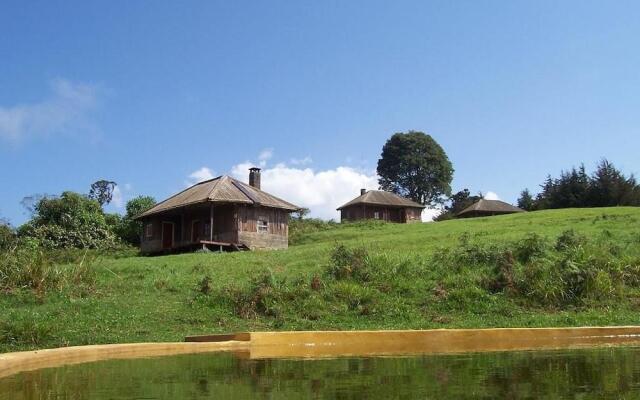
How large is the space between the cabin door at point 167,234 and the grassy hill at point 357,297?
18015 millimetres

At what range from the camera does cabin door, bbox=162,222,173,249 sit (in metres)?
37.0

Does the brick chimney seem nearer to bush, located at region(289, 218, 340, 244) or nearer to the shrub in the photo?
bush, located at region(289, 218, 340, 244)

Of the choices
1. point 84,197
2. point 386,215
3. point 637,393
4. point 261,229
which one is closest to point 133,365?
point 637,393

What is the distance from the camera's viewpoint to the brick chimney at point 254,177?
38719 mm

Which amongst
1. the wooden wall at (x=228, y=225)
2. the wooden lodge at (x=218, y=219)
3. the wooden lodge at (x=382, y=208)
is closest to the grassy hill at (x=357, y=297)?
the wooden lodge at (x=218, y=219)

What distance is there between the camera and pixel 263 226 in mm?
34500

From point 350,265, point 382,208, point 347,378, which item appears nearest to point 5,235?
point 350,265

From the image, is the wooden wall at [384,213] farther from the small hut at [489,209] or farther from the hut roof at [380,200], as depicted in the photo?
the small hut at [489,209]

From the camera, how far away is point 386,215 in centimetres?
5944

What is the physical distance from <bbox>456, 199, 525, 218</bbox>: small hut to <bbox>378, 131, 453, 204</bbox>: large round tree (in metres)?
13.5

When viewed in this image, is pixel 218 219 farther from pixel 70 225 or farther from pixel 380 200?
pixel 380 200

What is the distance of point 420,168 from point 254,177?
1470 inches

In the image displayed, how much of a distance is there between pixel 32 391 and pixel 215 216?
29.0 metres

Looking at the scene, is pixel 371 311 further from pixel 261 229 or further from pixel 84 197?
pixel 84 197
